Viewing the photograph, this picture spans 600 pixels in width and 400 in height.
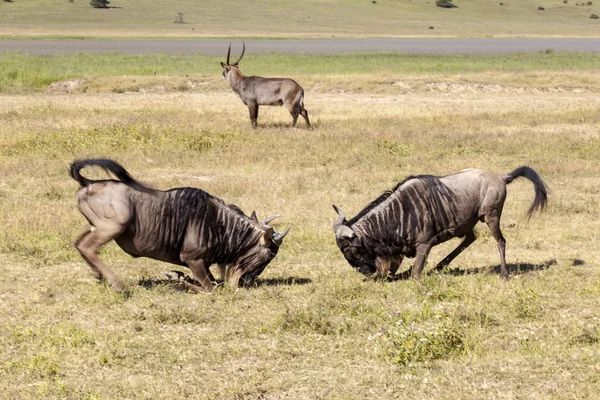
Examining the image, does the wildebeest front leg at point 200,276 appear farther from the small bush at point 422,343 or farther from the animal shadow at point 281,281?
the small bush at point 422,343

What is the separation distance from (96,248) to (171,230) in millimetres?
772

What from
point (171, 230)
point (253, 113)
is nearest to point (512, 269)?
point (171, 230)

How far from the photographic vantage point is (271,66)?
134 feet

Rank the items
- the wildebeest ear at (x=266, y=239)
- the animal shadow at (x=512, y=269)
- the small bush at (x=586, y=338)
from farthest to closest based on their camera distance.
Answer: the animal shadow at (x=512, y=269)
the wildebeest ear at (x=266, y=239)
the small bush at (x=586, y=338)

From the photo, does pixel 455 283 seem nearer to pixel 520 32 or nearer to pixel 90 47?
pixel 90 47

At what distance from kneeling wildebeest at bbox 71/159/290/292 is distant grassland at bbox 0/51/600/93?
72.8 feet

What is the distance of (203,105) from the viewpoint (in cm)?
2577

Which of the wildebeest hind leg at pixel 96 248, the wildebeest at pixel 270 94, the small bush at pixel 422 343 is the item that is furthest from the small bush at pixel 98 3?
the small bush at pixel 422 343

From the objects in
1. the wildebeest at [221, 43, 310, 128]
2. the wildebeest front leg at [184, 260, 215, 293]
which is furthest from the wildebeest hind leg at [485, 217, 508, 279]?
the wildebeest at [221, 43, 310, 128]

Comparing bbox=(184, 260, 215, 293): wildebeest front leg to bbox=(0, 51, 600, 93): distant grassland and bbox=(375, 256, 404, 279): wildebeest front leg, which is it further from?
bbox=(0, 51, 600, 93): distant grassland

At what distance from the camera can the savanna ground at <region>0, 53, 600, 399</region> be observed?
6.88m

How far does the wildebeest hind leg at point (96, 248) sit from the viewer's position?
8.91m

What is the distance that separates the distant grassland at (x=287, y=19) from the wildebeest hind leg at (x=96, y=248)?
70.1 metres

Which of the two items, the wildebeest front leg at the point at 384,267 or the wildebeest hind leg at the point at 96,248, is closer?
the wildebeest hind leg at the point at 96,248
